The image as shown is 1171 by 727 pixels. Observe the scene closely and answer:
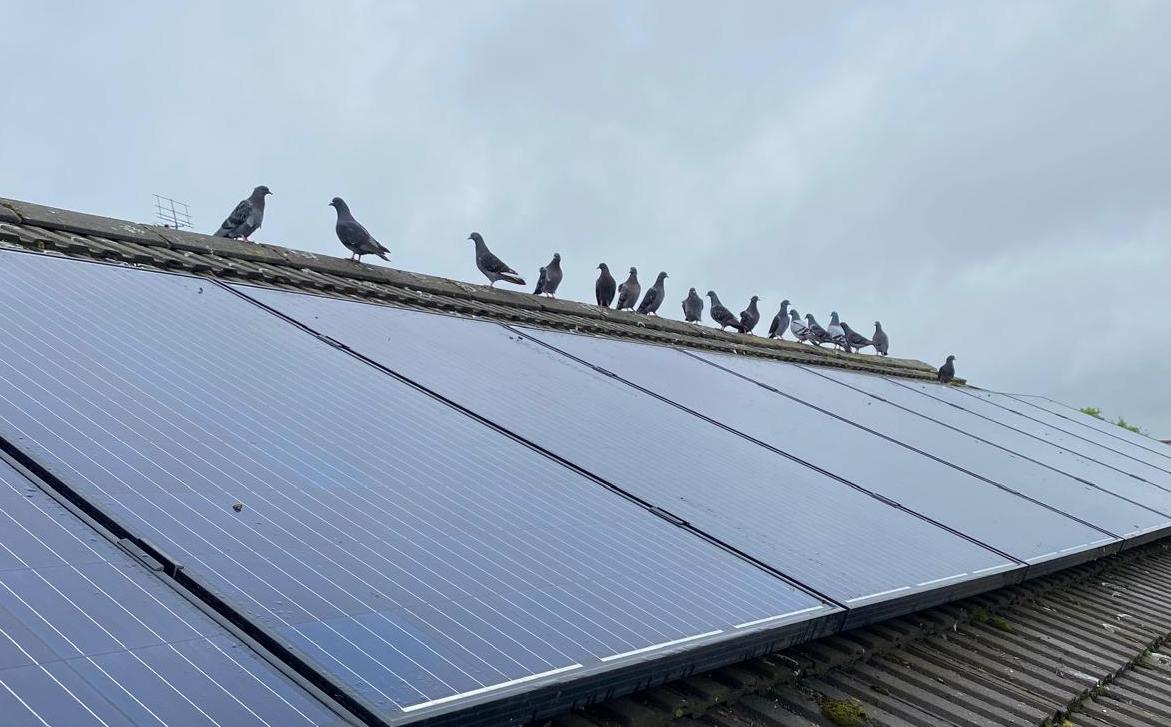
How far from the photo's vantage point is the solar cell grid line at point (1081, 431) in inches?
627

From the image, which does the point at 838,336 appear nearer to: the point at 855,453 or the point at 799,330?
the point at 799,330

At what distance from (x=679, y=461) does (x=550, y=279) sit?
8.54 m

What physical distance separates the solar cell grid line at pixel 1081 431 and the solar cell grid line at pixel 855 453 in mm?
8895

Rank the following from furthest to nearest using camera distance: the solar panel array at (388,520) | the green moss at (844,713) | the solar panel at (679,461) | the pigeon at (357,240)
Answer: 1. the pigeon at (357,240)
2. the solar panel at (679,461)
3. the green moss at (844,713)
4. the solar panel array at (388,520)

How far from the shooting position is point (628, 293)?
58.9 ft

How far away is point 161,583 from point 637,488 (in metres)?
2.59

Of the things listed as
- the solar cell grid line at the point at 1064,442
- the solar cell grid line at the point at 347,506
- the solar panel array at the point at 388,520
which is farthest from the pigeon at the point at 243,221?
the solar cell grid line at the point at 1064,442

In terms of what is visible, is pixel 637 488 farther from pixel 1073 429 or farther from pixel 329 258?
pixel 1073 429

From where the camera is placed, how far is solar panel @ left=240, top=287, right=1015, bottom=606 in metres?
4.64

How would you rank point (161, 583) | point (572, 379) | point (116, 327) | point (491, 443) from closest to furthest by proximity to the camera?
point (161, 583), point (116, 327), point (491, 443), point (572, 379)

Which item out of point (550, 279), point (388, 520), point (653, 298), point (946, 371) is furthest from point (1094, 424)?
point (388, 520)

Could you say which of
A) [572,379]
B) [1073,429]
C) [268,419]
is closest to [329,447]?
[268,419]

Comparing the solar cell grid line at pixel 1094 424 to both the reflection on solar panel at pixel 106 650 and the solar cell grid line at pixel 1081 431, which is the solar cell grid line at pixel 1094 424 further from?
the reflection on solar panel at pixel 106 650

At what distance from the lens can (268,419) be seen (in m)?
3.69
